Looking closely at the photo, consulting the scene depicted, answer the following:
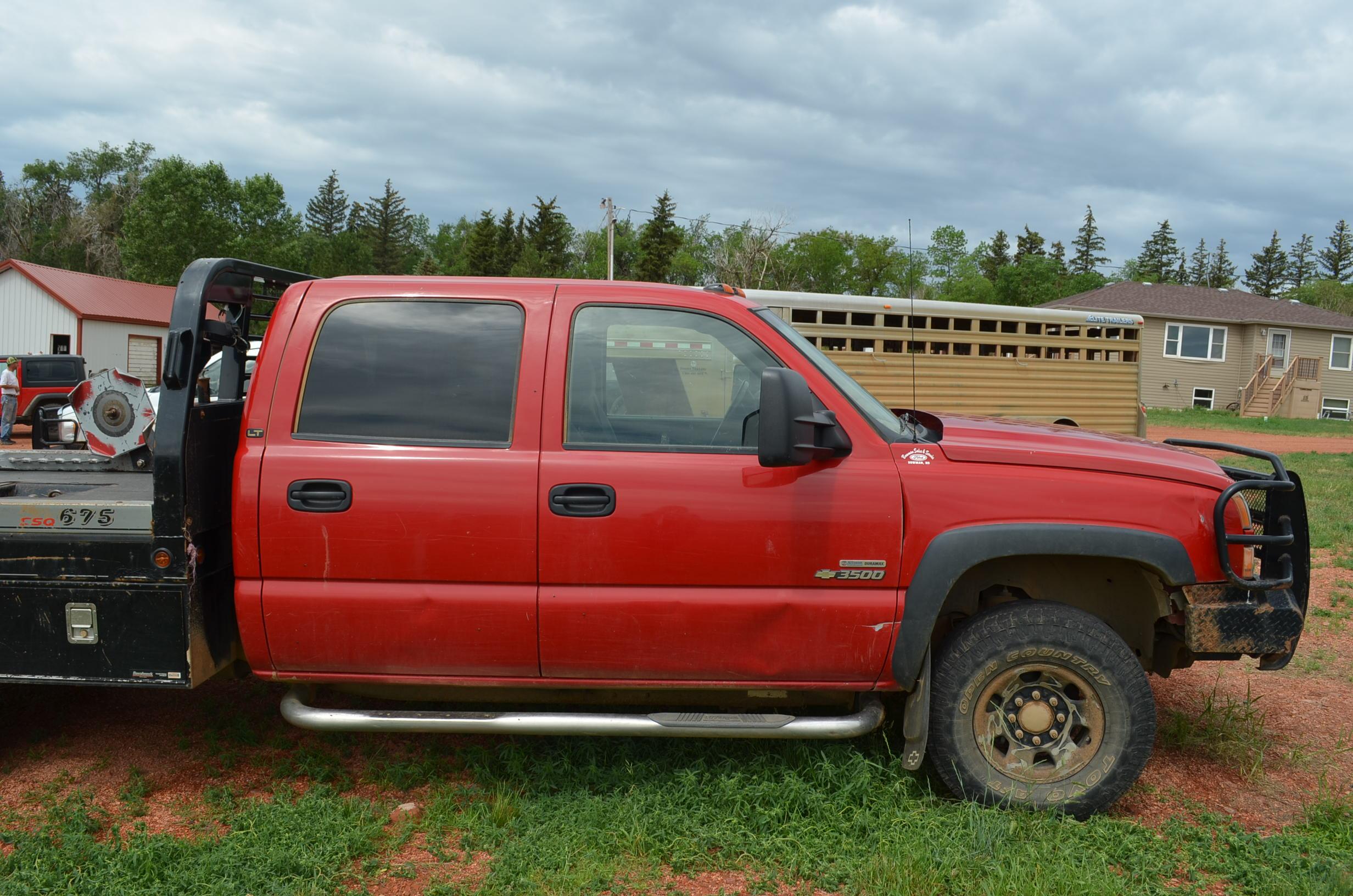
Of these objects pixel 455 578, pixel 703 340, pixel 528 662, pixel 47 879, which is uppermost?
pixel 703 340

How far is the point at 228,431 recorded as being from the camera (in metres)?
3.61

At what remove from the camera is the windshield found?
3439 millimetres

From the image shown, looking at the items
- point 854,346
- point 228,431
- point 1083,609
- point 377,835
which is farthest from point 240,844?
point 854,346

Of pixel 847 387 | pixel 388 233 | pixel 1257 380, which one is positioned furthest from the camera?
pixel 388 233

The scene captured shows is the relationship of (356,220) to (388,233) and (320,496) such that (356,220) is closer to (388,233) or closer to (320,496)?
(388,233)

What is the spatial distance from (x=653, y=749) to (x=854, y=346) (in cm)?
736

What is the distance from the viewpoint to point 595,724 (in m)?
3.29

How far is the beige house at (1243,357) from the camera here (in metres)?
32.7

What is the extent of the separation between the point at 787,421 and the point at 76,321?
1362 inches

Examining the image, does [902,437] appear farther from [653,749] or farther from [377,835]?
[377,835]

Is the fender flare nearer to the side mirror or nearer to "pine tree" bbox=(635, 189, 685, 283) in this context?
the side mirror

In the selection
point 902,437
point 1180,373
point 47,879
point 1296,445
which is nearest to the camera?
point 47,879

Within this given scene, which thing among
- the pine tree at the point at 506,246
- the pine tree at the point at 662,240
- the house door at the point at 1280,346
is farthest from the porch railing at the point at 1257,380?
the pine tree at the point at 506,246

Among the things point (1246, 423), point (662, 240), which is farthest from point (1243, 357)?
point (662, 240)
